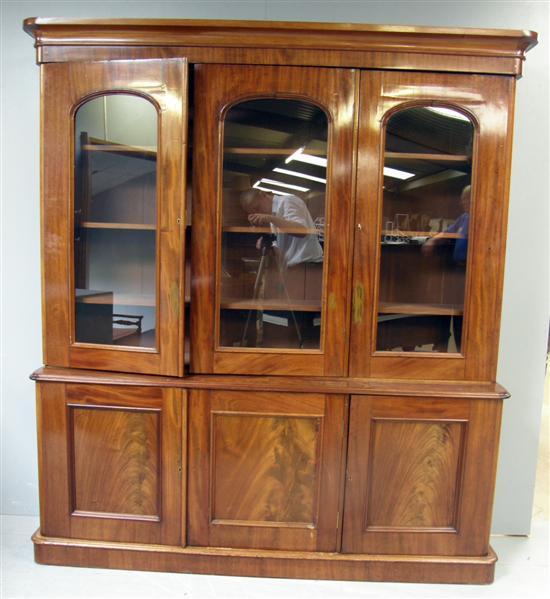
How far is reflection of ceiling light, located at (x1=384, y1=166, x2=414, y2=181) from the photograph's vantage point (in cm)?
175

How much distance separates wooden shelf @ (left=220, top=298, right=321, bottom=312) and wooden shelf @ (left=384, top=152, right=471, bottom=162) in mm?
604

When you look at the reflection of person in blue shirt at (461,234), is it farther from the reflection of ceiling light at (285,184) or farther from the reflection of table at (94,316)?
the reflection of table at (94,316)

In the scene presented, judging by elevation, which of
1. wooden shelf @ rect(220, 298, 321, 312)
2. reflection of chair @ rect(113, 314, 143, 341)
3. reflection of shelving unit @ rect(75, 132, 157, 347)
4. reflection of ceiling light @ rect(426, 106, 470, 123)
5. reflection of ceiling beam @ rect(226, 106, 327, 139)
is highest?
reflection of ceiling light @ rect(426, 106, 470, 123)

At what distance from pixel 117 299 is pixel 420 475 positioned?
1339mm

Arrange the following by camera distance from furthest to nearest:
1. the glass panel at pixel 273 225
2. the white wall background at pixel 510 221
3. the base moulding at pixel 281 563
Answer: the white wall background at pixel 510 221 < the base moulding at pixel 281 563 < the glass panel at pixel 273 225

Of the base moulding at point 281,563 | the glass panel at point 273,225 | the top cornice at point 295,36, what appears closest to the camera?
the top cornice at point 295,36

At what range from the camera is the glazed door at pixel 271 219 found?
1.71m

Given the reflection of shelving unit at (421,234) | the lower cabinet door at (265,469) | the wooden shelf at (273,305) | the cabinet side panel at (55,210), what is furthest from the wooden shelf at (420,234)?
the cabinet side panel at (55,210)

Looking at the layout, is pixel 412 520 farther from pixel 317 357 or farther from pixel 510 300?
pixel 510 300

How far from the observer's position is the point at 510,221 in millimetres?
2072

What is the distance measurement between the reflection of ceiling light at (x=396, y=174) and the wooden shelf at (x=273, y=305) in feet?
1.75

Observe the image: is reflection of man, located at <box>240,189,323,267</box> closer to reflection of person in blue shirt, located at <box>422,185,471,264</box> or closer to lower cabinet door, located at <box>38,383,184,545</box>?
reflection of person in blue shirt, located at <box>422,185,471,264</box>

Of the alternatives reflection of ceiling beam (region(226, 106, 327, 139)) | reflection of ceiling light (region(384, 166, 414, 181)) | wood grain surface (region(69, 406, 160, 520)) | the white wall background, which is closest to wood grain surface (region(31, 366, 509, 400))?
wood grain surface (region(69, 406, 160, 520))

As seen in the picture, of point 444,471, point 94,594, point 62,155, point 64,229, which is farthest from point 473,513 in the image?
point 62,155
